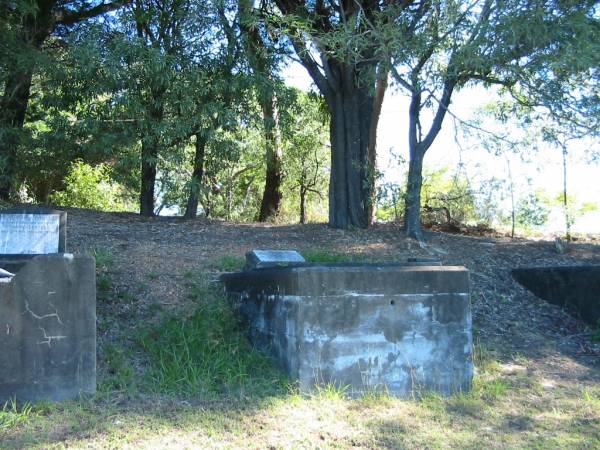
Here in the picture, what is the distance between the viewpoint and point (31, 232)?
7211 millimetres

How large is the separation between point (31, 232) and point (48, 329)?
5.80 ft

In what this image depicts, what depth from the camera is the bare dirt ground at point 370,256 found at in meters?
8.37

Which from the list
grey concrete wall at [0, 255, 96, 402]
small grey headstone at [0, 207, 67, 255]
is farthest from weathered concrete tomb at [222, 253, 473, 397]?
small grey headstone at [0, 207, 67, 255]

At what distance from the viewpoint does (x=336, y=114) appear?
44.3ft

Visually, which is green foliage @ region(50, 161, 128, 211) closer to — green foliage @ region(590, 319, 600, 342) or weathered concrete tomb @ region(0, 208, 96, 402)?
weathered concrete tomb @ region(0, 208, 96, 402)

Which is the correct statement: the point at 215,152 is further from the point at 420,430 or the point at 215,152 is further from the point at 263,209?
the point at 420,430

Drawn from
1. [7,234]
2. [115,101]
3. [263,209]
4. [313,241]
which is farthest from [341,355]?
[263,209]

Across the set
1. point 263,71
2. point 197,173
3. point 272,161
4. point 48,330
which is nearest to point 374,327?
point 48,330

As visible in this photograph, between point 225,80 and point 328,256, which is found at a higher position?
point 225,80

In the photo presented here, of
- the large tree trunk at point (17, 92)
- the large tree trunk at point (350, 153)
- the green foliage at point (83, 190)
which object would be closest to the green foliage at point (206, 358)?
the large tree trunk at point (350, 153)

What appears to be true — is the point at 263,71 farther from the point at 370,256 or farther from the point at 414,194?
the point at 370,256

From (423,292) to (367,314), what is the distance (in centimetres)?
62

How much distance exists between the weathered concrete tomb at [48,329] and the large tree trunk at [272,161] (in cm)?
812

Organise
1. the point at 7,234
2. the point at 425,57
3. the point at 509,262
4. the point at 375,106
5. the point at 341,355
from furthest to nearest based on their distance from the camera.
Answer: the point at 375,106, the point at 509,262, the point at 425,57, the point at 7,234, the point at 341,355
